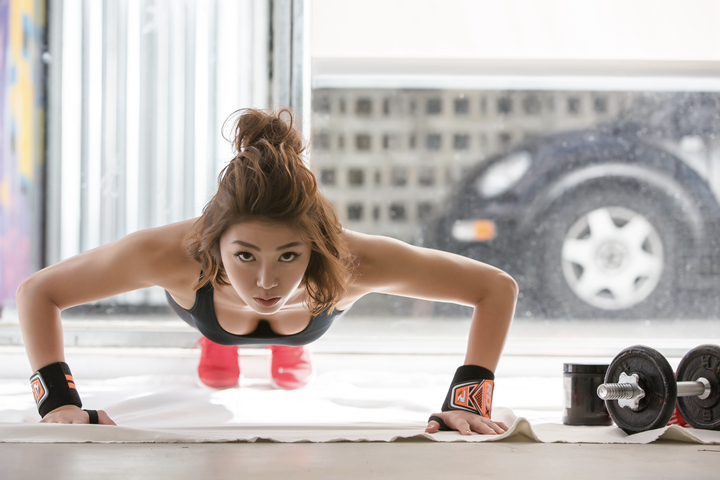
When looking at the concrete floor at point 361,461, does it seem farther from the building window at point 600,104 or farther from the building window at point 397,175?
the building window at point 600,104

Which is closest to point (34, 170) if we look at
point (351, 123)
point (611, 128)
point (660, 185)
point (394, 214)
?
point (351, 123)

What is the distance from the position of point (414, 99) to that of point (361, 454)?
172 cm

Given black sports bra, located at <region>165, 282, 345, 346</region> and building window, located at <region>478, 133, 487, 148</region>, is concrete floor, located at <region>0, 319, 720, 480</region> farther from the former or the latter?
building window, located at <region>478, 133, 487, 148</region>

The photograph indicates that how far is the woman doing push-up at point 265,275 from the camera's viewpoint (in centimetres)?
100

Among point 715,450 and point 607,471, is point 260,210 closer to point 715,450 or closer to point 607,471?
point 607,471

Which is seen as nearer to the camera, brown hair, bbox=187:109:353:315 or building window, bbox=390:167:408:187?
brown hair, bbox=187:109:353:315

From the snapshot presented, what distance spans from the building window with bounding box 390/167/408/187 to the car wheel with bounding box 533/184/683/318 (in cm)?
57

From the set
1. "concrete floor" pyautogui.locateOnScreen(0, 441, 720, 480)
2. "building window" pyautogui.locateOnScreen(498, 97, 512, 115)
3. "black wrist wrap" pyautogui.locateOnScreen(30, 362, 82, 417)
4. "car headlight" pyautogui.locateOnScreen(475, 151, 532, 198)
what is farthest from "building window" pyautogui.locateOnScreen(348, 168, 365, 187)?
"concrete floor" pyautogui.locateOnScreen(0, 441, 720, 480)

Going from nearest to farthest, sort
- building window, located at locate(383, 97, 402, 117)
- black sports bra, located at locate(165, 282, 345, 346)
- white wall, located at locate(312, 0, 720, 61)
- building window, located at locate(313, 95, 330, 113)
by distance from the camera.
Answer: black sports bra, located at locate(165, 282, 345, 346) → white wall, located at locate(312, 0, 720, 61) → building window, located at locate(313, 95, 330, 113) → building window, located at locate(383, 97, 402, 117)

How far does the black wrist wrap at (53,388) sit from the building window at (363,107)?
1496mm

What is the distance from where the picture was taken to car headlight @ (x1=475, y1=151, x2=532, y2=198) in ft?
7.46

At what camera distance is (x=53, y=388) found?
1039mm

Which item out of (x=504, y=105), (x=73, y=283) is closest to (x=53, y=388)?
(x=73, y=283)

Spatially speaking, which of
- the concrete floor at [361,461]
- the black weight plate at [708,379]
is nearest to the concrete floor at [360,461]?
the concrete floor at [361,461]
